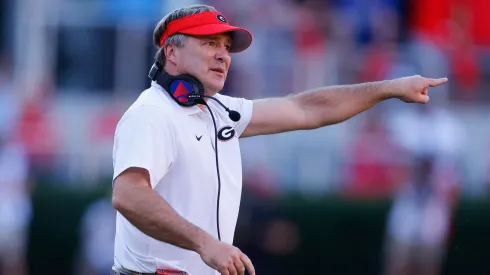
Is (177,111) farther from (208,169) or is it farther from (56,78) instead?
(56,78)

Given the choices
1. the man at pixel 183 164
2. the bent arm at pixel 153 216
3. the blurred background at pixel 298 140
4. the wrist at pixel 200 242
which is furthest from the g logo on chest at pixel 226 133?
the blurred background at pixel 298 140

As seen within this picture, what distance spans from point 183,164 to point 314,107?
1272mm

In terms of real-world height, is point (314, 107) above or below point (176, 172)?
above

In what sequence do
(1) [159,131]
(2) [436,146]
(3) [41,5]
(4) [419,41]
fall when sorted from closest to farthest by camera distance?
(1) [159,131], (2) [436,146], (4) [419,41], (3) [41,5]

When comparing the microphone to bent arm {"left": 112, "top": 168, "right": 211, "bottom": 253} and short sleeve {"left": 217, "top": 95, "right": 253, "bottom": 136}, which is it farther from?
bent arm {"left": 112, "top": 168, "right": 211, "bottom": 253}

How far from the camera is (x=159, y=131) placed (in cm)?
518

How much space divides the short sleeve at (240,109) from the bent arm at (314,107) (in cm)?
5

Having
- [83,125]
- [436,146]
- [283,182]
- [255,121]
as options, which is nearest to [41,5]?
[83,125]

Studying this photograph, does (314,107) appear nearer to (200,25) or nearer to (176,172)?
(200,25)

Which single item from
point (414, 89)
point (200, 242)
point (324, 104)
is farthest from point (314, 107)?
point (200, 242)

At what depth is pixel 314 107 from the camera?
6.33 m

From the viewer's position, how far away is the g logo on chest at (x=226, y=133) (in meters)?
5.65

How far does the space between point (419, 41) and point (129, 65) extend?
392 cm

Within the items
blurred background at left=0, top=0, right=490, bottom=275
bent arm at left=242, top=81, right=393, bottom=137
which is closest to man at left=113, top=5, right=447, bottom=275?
bent arm at left=242, top=81, right=393, bottom=137
